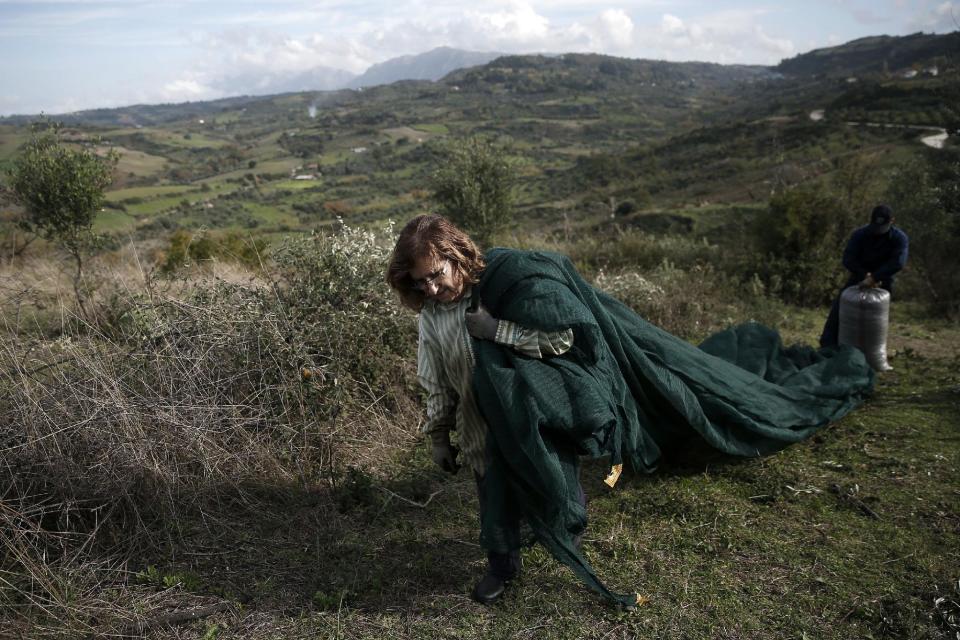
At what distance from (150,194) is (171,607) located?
62.1m

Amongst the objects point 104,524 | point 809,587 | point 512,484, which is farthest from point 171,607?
point 809,587

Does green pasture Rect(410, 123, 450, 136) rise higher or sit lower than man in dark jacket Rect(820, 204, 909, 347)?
higher

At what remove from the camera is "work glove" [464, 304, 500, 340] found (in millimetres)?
2553

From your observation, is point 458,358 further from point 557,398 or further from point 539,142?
point 539,142

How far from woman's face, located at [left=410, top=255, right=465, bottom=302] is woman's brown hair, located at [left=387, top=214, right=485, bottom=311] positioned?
0.02m

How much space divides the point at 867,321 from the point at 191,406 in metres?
5.67

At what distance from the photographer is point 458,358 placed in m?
2.71

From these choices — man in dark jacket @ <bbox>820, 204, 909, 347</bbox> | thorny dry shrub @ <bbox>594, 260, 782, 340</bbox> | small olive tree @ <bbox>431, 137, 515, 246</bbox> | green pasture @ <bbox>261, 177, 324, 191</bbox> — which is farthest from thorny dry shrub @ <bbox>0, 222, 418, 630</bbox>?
green pasture @ <bbox>261, 177, 324, 191</bbox>

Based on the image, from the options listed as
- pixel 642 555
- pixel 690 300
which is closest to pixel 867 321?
pixel 690 300

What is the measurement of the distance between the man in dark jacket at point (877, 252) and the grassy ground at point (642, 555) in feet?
5.28

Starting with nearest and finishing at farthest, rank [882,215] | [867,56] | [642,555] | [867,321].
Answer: [642,555]
[882,215]
[867,321]
[867,56]

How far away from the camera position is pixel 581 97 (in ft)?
474

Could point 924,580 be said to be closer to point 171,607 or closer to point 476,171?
point 171,607

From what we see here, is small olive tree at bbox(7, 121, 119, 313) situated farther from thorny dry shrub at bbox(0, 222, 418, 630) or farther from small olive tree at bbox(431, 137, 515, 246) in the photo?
small olive tree at bbox(431, 137, 515, 246)
